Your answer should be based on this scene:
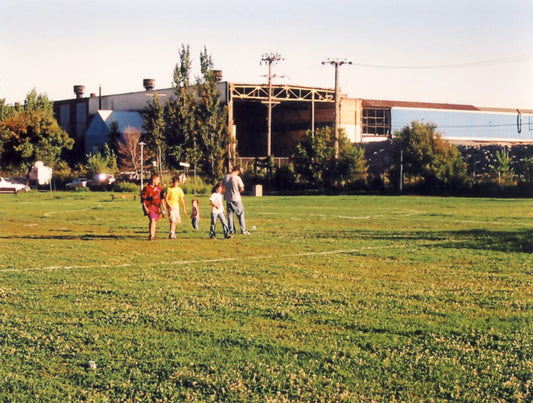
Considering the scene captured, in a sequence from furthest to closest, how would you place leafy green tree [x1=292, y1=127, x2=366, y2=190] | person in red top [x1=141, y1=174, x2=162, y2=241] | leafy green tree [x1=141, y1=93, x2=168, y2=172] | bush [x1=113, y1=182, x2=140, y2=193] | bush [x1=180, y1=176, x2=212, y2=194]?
leafy green tree [x1=141, y1=93, x2=168, y2=172] → bush [x1=113, y1=182, x2=140, y2=193] → bush [x1=180, y1=176, x2=212, y2=194] → leafy green tree [x1=292, y1=127, x2=366, y2=190] → person in red top [x1=141, y1=174, x2=162, y2=241]

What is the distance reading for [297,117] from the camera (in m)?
83.9

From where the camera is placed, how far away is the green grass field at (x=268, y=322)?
6980mm

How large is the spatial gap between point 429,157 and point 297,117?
28.5 m

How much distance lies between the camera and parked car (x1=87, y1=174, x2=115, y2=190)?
7062 cm

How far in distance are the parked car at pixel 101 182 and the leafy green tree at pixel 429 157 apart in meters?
25.3

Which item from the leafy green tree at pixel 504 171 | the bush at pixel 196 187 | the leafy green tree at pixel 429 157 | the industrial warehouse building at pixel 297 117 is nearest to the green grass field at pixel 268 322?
the leafy green tree at pixel 504 171

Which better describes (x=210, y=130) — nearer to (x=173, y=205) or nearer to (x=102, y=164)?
(x=102, y=164)

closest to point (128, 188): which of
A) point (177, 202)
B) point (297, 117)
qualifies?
point (297, 117)

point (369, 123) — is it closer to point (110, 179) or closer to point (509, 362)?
point (110, 179)

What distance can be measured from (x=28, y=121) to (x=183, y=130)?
16108mm

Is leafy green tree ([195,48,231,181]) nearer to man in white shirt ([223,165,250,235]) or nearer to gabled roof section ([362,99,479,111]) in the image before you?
gabled roof section ([362,99,479,111])

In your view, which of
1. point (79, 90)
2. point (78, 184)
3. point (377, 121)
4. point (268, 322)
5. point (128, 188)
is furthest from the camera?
point (79, 90)

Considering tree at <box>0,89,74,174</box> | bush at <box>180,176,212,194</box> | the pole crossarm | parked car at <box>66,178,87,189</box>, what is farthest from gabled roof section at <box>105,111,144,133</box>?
bush at <box>180,176,212,194</box>

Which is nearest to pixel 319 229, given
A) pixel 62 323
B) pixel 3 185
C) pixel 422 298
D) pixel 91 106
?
pixel 422 298
